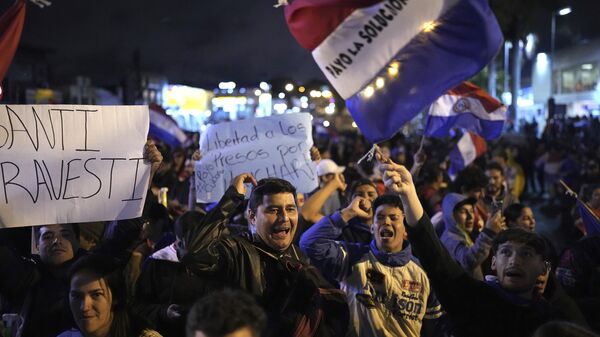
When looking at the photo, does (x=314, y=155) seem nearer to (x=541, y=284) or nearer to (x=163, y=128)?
(x=541, y=284)

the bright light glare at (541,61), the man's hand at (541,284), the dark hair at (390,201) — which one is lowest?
the man's hand at (541,284)

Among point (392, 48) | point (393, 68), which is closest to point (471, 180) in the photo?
point (393, 68)

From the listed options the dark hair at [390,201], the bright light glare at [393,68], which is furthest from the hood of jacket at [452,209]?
the bright light glare at [393,68]

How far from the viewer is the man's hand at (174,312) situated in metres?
3.28

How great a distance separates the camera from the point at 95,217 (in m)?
3.79

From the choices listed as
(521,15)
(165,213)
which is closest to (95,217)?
(165,213)

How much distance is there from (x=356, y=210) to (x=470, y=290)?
1413mm

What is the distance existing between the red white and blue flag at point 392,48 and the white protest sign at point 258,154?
5.09ft

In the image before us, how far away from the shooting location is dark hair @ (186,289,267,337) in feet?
7.29

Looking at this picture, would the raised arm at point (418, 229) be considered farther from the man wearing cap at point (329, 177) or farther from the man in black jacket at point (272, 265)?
the man wearing cap at point (329, 177)

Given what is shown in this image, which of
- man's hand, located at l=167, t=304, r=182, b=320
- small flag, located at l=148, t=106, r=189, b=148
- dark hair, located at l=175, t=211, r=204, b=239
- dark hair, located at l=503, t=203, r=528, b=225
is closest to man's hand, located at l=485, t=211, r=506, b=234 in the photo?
dark hair, located at l=503, t=203, r=528, b=225

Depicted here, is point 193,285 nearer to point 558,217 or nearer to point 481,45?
point 481,45

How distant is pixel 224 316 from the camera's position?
7.34 feet

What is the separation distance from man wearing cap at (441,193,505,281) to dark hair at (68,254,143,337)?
247 cm
